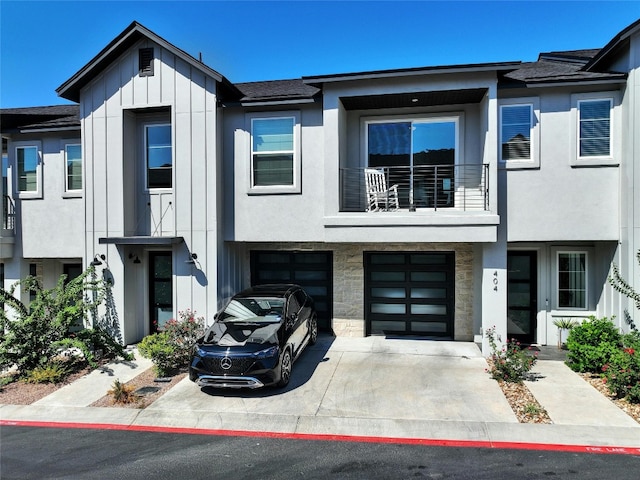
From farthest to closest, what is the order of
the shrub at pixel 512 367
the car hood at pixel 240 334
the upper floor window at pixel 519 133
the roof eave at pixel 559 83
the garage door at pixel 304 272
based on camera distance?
1. the garage door at pixel 304 272
2. the upper floor window at pixel 519 133
3. the roof eave at pixel 559 83
4. the shrub at pixel 512 367
5. the car hood at pixel 240 334

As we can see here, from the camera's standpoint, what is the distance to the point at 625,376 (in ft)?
23.1

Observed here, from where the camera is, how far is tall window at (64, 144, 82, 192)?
463 inches

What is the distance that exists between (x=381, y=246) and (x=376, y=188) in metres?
1.71

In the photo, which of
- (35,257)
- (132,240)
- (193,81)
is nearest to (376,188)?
(193,81)

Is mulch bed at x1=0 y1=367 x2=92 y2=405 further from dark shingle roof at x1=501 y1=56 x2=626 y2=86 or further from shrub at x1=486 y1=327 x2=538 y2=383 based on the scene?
dark shingle roof at x1=501 y1=56 x2=626 y2=86

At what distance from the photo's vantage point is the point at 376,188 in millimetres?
10430

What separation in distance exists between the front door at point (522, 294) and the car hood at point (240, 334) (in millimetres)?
6513

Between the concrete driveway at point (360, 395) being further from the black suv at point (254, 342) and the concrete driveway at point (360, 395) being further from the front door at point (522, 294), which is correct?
the front door at point (522, 294)

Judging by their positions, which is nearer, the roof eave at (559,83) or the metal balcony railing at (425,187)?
the roof eave at (559,83)

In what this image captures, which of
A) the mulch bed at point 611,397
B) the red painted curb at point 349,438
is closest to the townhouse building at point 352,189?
the mulch bed at point 611,397

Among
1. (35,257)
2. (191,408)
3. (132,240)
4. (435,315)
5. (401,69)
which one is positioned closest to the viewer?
(191,408)

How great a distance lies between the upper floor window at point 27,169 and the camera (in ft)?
39.3

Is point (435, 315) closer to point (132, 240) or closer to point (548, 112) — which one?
point (548, 112)

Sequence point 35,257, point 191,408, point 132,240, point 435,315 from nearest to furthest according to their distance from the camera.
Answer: point 191,408 → point 132,240 → point 435,315 → point 35,257
